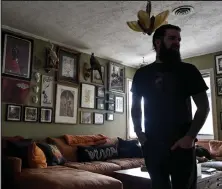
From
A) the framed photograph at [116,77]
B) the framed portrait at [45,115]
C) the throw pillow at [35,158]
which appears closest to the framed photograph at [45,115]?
the framed portrait at [45,115]

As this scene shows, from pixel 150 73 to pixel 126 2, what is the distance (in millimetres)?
1975

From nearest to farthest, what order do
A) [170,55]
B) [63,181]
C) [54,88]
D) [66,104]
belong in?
1. [170,55]
2. [63,181]
3. [54,88]
4. [66,104]

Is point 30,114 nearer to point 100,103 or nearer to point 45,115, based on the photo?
point 45,115

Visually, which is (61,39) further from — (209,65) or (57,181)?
(209,65)

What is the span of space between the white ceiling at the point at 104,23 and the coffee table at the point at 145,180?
2012 mm

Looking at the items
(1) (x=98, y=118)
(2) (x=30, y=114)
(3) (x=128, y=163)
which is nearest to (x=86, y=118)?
(1) (x=98, y=118)

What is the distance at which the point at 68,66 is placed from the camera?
14.3ft

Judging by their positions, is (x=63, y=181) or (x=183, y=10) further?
(x=183, y=10)

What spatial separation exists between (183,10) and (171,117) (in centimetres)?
241

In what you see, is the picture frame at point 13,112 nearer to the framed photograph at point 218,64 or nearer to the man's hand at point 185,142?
the man's hand at point 185,142

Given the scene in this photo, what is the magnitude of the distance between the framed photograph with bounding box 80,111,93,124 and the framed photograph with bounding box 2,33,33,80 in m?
1.23

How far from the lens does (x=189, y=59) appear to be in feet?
16.9

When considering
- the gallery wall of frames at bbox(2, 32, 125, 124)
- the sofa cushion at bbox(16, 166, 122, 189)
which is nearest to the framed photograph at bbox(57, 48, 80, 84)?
the gallery wall of frames at bbox(2, 32, 125, 124)

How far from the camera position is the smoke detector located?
2973 mm
